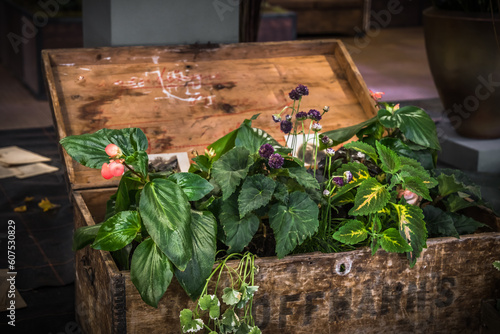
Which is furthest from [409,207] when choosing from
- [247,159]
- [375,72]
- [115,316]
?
[375,72]

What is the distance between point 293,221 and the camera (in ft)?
4.80

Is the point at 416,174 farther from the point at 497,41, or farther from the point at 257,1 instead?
the point at 257,1

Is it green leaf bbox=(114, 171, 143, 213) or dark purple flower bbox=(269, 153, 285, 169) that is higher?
dark purple flower bbox=(269, 153, 285, 169)

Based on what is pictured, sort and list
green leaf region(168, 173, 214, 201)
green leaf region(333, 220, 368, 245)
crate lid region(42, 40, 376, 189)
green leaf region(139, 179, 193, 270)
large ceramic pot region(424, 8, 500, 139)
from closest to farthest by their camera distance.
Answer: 1. green leaf region(139, 179, 193, 270)
2. green leaf region(168, 173, 214, 201)
3. green leaf region(333, 220, 368, 245)
4. crate lid region(42, 40, 376, 189)
5. large ceramic pot region(424, 8, 500, 139)

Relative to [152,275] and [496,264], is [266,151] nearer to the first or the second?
[152,275]

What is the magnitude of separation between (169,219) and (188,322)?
9.5 inches

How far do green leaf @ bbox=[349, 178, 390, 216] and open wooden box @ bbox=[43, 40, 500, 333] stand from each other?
11 cm

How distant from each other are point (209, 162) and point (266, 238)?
0.83ft

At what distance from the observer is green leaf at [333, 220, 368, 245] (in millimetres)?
1533

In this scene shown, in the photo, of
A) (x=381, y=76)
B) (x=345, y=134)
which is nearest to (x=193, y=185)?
(x=345, y=134)

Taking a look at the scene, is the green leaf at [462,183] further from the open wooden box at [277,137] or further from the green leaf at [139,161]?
the green leaf at [139,161]

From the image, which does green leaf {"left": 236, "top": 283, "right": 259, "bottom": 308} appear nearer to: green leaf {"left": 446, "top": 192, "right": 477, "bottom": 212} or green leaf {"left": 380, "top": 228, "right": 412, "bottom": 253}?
green leaf {"left": 380, "top": 228, "right": 412, "bottom": 253}

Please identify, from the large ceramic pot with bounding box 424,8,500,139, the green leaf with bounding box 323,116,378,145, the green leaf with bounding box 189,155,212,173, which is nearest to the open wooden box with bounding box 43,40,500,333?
the green leaf with bounding box 189,155,212,173

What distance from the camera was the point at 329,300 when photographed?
157 cm
